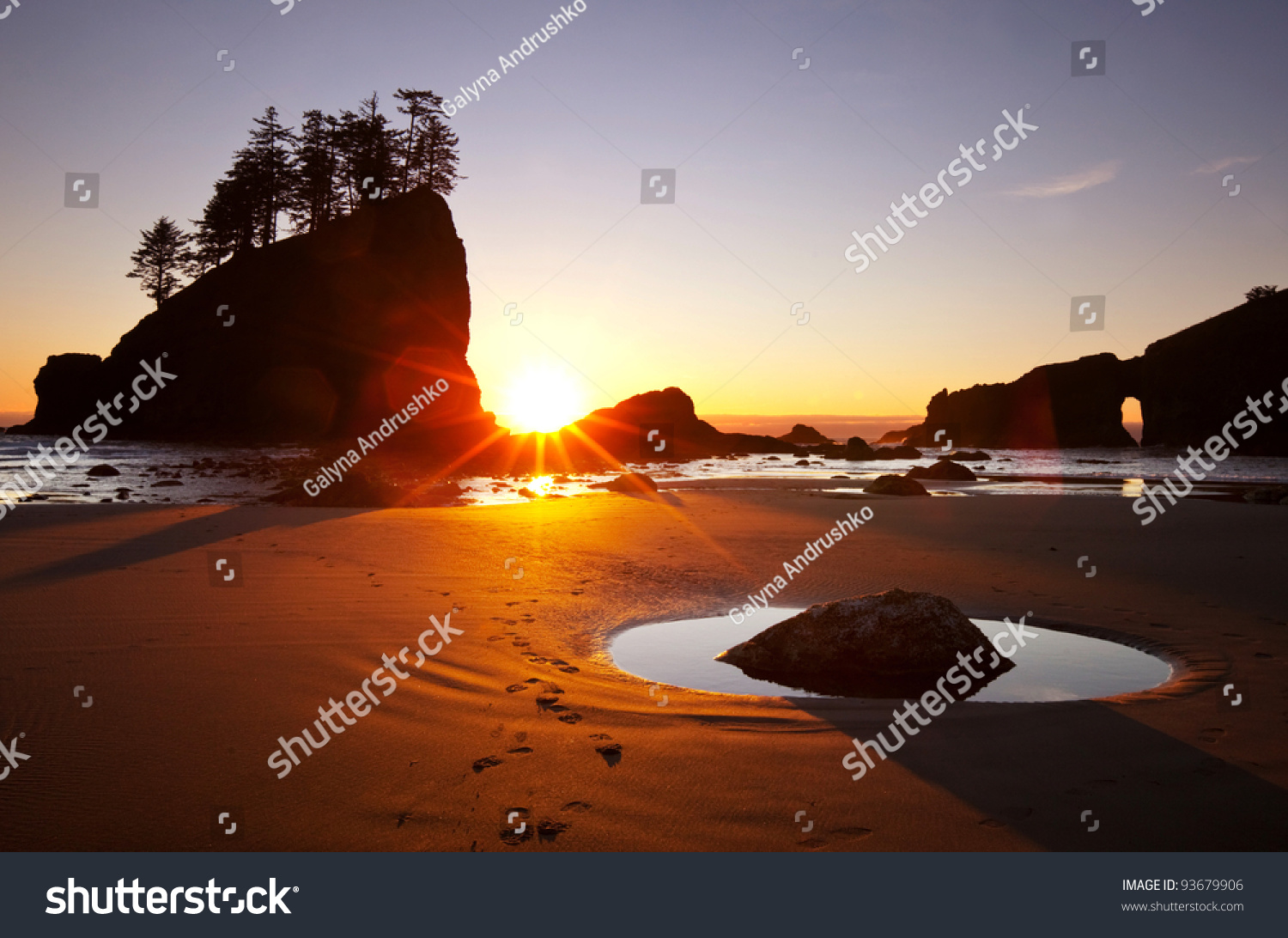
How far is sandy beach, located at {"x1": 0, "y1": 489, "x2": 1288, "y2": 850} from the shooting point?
3018 millimetres

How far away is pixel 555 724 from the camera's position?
4.12 m

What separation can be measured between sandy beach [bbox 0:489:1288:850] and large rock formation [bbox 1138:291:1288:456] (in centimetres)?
7177

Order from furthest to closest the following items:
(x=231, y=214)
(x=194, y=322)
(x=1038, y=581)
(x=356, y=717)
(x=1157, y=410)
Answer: (x=1157, y=410), (x=231, y=214), (x=194, y=322), (x=1038, y=581), (x=356, y=717)

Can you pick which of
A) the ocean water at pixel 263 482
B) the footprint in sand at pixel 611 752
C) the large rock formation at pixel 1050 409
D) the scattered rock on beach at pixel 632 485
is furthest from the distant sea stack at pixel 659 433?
the footprint in sand at pixel 611 752

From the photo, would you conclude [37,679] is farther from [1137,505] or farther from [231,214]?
[231,214]

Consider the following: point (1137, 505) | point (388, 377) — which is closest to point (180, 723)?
point (1137, 505)

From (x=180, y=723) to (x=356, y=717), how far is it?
2.89 feet

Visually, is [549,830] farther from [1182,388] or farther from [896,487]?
[1182,388]

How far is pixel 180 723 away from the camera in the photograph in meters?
3.95

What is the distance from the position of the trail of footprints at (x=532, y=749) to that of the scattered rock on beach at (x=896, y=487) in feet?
49.8

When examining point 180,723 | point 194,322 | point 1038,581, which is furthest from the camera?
point 194,322

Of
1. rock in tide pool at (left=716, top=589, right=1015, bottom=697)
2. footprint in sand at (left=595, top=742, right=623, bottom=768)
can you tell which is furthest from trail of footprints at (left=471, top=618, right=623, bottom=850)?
rock in tide pool at (left=716, top=589, right=1015, bottom=697)

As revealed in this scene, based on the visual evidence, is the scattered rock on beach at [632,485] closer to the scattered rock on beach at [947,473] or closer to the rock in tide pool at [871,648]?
the scattered rock on beach at [947,473]

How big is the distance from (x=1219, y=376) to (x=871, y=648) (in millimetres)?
84130
